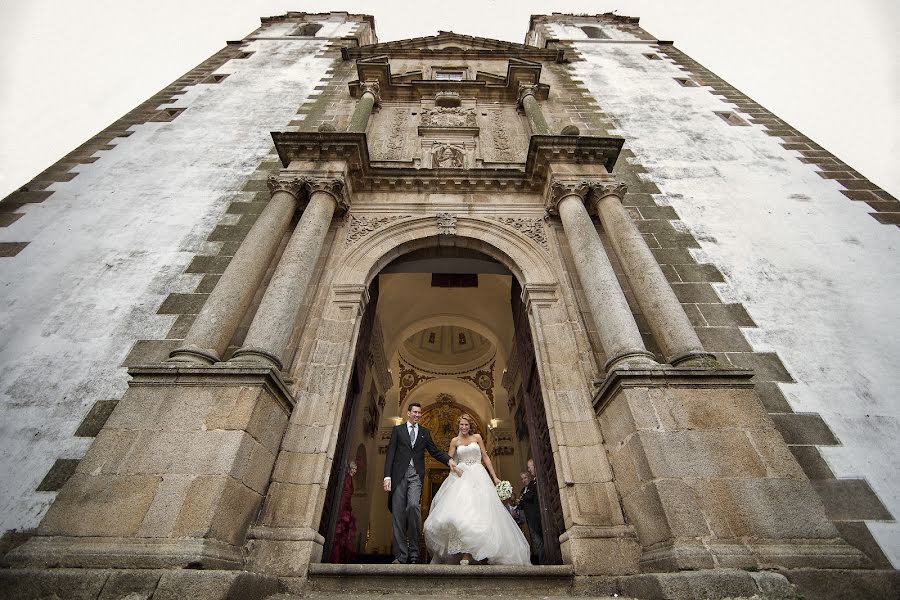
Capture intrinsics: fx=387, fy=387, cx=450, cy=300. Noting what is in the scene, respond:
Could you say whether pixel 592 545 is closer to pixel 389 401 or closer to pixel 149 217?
pixel 149 217

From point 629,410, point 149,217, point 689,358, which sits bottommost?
point 629,410

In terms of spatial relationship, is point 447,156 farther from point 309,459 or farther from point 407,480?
point 309,459

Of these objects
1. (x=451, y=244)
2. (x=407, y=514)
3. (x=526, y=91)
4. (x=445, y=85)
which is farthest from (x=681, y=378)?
(x=445, y=85)

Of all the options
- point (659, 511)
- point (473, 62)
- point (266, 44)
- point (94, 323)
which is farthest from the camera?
point (266, 44)

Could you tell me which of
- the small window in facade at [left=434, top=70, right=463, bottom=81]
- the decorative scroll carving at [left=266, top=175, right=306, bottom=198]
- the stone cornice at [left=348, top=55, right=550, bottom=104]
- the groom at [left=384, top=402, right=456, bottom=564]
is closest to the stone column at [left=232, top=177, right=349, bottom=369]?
the decorative scroll carving at [left=266, top=175, right=306, bottom=198]

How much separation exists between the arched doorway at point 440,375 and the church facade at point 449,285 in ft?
0.48

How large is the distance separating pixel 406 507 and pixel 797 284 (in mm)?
7096

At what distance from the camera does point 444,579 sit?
3.79 m

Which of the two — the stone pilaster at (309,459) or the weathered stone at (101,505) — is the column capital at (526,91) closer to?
the stone pilaster at (309,459)

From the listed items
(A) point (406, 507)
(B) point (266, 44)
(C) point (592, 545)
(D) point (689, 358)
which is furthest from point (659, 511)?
(B) point (266, 44)

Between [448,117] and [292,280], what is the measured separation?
682 cm

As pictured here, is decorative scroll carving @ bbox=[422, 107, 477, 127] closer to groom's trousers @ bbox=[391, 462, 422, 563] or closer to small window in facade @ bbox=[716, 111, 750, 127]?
small window in facade @ bbox=[716, 111, 750, 127]

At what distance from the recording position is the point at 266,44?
14.6 meters

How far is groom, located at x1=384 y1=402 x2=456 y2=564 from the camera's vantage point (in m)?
4.75
